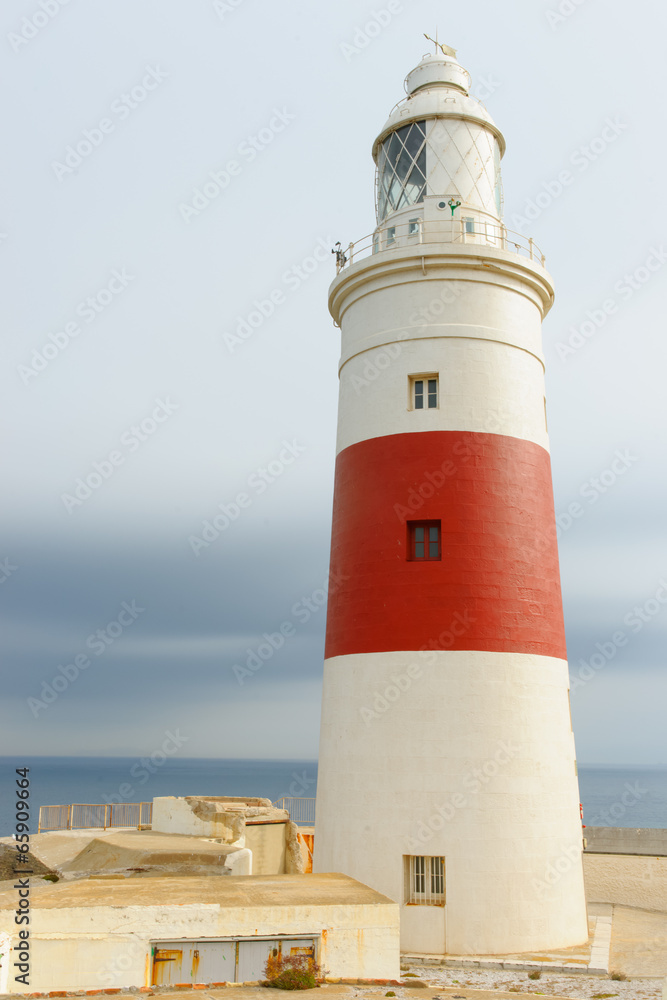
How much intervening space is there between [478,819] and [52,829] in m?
15.5

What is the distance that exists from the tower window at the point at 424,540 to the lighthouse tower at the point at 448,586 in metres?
0.02

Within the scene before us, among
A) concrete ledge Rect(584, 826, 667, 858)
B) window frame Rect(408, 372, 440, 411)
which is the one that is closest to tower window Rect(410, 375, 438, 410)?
window frame Rect(408, 372, 440, 411)

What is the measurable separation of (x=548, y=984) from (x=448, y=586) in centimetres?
575

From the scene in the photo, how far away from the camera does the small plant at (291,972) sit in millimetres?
9289

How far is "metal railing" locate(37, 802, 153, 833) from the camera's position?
2395cm

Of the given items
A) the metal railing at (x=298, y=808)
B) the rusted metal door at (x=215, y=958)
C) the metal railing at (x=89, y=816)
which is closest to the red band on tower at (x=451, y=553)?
the rusted metal door at (x=215, y=958)

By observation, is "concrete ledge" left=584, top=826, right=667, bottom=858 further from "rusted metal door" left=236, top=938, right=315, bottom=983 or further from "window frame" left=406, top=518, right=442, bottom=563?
"rusted metal door" left=236, top=938, right=315, bottom=983

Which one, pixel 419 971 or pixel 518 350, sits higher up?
pixel 518 350

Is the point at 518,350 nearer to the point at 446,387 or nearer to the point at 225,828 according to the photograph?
the point at 446,387

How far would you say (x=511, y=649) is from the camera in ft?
45.3

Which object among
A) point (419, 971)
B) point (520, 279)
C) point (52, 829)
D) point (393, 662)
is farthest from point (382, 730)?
point (52, 829)

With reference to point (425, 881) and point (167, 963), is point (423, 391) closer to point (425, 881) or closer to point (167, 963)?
point (425, 881)

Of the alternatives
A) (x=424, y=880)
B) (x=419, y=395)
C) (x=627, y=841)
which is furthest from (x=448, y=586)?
(x=627, y=841)

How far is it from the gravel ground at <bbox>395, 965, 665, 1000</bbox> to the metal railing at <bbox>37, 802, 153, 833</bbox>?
13.8 meters
